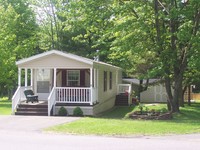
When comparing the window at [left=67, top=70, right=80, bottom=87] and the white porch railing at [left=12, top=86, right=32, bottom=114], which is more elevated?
the window at [left=67, top=70, right=80, bottom=87]

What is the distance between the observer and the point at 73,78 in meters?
27.5

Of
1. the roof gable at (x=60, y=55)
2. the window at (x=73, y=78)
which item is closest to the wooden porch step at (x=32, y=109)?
the roof gable at (x=60, y=55)

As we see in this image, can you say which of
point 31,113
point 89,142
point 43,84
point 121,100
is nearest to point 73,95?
point 31,113

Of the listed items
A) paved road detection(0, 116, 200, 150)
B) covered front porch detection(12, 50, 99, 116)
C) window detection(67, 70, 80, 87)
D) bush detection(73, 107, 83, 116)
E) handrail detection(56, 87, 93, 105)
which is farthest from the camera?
window detection(67, 70, 80, 87)

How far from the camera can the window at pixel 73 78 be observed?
1078 inches

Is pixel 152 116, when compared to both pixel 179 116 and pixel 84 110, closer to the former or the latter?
pixel 179 116

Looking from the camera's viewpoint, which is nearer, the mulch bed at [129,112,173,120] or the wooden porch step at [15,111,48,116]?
the mulch bed at [129,112,173,120]

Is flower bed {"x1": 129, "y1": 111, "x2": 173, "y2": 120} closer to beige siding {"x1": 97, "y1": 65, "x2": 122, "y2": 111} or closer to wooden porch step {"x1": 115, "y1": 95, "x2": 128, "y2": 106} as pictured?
beige siding {"x1": 97, "y1": 65, "x2": 122, "y2": 111}

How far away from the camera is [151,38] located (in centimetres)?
2403

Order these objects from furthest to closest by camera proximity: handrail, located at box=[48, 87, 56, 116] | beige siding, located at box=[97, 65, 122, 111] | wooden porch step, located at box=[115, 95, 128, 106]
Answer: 1. wooden porch step, located at box=[115, 95, 128, 106]
2. beige siding, located at box=[97, 65, 122, 111]
3. handrail, located at box=[48, 87, 56, 116]

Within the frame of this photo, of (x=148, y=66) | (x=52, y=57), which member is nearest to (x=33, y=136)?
(x=52, y=57)

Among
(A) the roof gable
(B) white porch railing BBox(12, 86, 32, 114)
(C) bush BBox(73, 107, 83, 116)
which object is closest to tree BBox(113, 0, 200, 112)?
(A) the roof gable

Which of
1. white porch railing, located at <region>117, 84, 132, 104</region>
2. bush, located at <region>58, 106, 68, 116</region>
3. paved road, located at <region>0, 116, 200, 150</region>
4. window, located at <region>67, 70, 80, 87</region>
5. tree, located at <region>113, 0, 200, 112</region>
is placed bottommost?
paved road, located at <region>0, 116, 200, 150</region>

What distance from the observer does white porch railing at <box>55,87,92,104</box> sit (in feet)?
78.0
